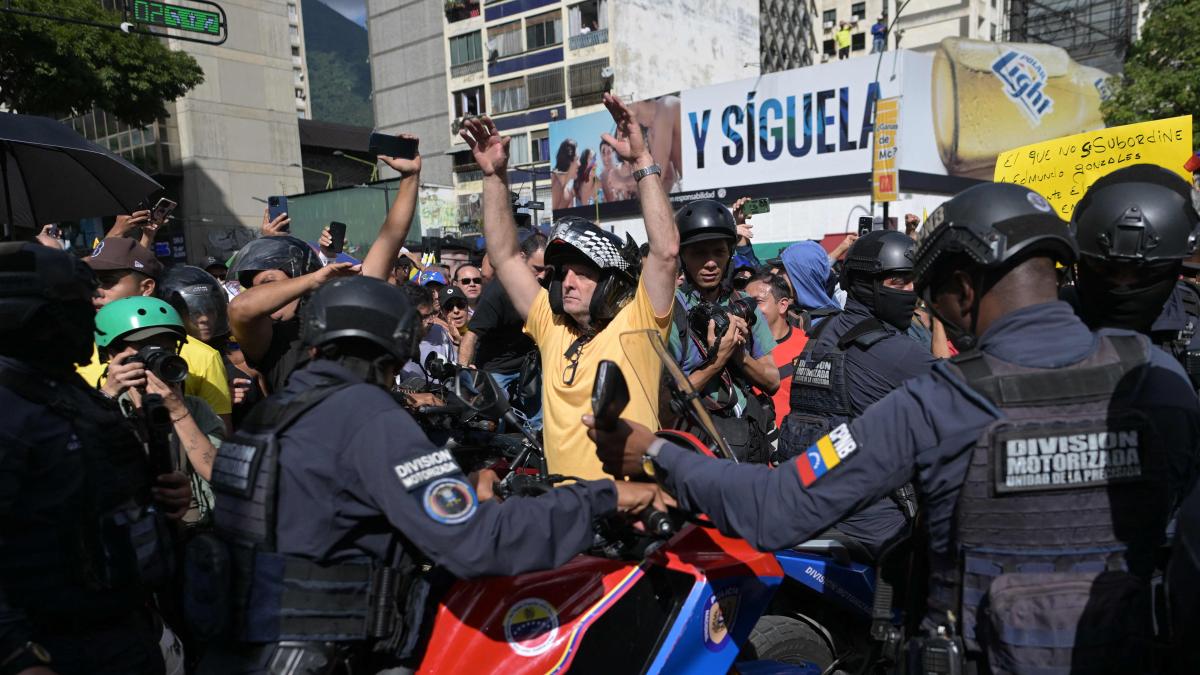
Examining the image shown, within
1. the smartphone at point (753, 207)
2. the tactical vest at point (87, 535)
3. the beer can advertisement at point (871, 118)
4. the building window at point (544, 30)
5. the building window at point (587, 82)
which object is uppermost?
the building window at point (544, 30)

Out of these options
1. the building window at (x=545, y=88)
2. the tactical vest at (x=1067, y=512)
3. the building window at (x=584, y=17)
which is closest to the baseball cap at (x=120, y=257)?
the tactical vest at (x=1067, y=512)

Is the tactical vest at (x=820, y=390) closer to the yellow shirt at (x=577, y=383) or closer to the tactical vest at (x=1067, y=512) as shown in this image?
the yellow shirt at (x=577, y=383)

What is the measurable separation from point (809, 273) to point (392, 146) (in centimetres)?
335

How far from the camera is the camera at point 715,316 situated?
12.3 ft

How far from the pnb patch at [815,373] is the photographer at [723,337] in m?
0.32

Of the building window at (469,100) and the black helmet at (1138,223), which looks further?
the building window at (469,100)

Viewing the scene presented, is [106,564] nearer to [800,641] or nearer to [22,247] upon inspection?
[22,247]

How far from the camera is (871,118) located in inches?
1148

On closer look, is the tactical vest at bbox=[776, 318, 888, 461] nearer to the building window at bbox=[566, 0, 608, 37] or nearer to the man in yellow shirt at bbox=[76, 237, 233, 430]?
the man in yellow shirt at bbox=[76, 237, 233, 430]

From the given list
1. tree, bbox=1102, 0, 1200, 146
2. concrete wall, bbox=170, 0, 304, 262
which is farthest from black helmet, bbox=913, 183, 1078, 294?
concrete wall, bbox=170, 0, 304, 262

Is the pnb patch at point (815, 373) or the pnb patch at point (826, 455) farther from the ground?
the pnb patch at point (826, 455)

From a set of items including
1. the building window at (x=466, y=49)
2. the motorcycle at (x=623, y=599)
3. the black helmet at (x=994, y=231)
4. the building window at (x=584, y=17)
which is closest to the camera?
the black helmet at (x=994, y=231)

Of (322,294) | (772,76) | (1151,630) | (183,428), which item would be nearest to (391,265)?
(183,428)

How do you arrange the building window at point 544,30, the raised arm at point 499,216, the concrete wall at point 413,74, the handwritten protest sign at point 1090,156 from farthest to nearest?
the concrete wall at point 413,74
the building window at point 544,30
the handwritten protest sign at point 1090,156
the raised arm at point 499,216
